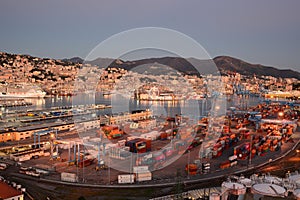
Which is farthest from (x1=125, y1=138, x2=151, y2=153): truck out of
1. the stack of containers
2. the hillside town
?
the hillside town

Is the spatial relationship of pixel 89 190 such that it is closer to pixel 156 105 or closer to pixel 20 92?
pixel 156 105

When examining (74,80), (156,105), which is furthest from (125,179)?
(74,80)

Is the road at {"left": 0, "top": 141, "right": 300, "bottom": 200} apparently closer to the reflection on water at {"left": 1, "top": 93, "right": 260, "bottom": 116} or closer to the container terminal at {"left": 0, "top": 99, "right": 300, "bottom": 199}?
the container terminal at {"left": 0, "top": 99, "right": 300, "bottom": 199}

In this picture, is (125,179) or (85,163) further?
(85,163)

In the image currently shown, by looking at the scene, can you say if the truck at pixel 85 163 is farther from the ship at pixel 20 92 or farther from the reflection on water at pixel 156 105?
the ship at pixel 20 92

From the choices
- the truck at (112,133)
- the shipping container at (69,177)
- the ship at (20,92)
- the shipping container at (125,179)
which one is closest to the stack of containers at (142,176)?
the shipping container at (125,179)

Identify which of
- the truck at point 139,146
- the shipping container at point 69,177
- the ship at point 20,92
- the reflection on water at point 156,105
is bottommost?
the shipping container at point 69,177

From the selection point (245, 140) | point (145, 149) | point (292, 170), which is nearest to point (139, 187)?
point (145, 149)

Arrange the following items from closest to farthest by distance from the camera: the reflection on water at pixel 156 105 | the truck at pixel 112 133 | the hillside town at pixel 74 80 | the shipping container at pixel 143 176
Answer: the shipping container at pixel 143 176 < the truck at pixel 112 133 < the reflection on water at pixel 156 105 < the hillside town at pixel 74 80
